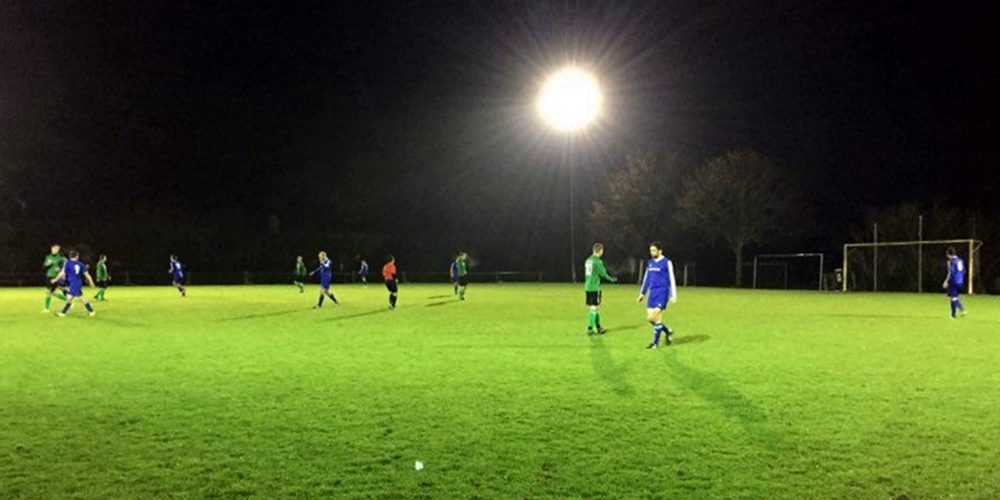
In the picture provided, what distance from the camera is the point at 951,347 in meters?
14.7

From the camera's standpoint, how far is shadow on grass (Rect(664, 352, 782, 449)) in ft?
24.3

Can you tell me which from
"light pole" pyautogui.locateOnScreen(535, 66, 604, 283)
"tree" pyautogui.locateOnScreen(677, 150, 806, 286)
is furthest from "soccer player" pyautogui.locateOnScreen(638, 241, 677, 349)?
"tree" pyautogui.locateOnScreen(677, 150, 806, 286)

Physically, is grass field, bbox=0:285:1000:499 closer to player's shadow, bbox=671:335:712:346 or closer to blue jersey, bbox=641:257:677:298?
player's shadow, bbox=671:335:712:346

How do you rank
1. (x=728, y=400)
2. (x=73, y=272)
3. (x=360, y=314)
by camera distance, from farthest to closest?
(x=360, y=314)
(x=73, y=272)
(x=728, y=400)

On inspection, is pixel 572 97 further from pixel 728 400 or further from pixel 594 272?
pixel 728 400

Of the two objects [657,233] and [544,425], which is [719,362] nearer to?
[544,425]

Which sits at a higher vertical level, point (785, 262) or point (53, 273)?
point (785, 262)

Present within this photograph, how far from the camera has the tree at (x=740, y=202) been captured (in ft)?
188

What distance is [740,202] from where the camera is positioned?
57.4m

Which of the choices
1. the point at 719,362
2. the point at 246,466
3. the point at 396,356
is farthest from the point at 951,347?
the point at 246,466

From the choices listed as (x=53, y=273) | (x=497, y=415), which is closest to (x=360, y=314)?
(x=53, y=273)

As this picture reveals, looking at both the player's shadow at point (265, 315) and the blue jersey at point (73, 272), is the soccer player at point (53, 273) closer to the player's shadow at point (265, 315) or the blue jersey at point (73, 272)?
the blue jersey at point (73, 272)

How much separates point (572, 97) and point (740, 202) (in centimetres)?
1813

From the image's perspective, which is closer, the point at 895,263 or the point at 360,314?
the point at 360,314
